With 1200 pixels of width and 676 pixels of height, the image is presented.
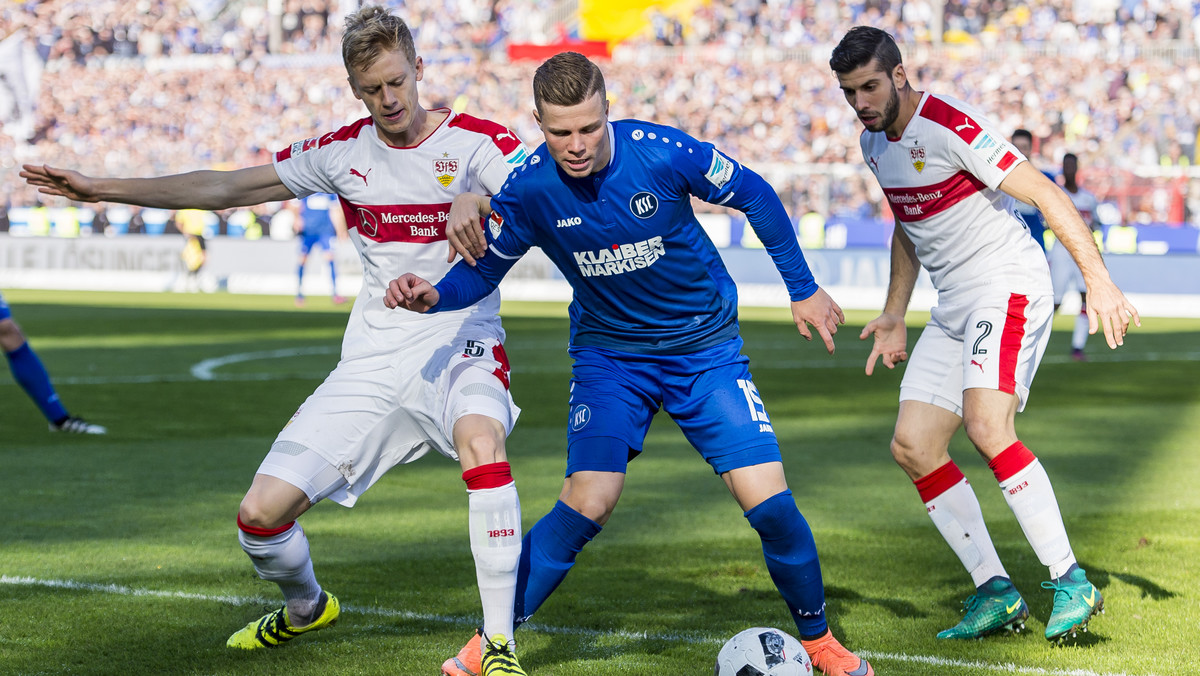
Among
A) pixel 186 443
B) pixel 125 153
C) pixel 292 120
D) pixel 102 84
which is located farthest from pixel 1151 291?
pixel 102 84

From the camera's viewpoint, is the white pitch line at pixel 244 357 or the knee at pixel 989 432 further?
the white pitch line at pixel 244 357

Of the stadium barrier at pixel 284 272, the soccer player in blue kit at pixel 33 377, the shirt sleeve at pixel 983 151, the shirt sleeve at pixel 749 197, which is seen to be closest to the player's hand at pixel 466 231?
the shirt sleeve at pixel 749 197

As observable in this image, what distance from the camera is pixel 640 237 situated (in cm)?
457

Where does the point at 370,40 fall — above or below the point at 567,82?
above

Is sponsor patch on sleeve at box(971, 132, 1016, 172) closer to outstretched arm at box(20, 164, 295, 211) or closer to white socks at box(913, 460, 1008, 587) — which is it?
white socks at box(913, 460, 1008, 587)

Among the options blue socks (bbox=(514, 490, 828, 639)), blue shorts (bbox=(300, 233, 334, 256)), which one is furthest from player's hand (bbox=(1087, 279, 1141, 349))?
blue shorts (bbox=(300, 233, 334, 256))

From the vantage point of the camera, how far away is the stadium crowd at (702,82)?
97.0 ft

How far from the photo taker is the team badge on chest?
5039 millimetres

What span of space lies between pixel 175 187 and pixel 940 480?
315cm

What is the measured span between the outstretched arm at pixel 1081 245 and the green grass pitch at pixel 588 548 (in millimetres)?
1185

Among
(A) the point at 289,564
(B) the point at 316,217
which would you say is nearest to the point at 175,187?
(A) the point at 289,564

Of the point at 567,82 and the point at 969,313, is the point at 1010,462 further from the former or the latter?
the point at 567,82

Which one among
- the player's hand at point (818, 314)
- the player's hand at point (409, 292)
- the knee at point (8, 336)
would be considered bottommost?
the knee at point (8, 336)

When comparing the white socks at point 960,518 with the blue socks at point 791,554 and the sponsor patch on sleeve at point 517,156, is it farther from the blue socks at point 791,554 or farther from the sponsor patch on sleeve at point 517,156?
the sponsor patch on sleeve at point 517,156
